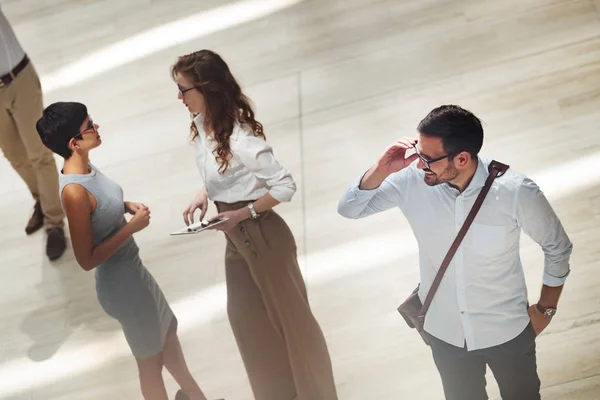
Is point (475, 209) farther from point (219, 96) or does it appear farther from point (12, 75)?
point (12, 75)

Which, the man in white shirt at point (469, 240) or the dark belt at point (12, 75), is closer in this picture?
the man in white shirt at point (469, 240)

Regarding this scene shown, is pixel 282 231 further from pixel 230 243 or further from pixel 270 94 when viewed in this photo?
pixel 270 94

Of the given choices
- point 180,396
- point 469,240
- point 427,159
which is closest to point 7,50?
point 180,396

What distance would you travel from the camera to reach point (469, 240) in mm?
2850

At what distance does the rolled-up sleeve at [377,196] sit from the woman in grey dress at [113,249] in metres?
0.82

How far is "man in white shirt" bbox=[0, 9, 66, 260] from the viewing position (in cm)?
445

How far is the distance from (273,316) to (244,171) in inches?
26.2

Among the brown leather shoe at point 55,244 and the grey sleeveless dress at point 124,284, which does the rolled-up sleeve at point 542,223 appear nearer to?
the grey sleeveless dress at point 124,284

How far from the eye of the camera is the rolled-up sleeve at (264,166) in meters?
3.28

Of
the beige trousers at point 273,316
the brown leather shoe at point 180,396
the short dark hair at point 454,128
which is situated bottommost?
the brown leather shoe at point 180,396

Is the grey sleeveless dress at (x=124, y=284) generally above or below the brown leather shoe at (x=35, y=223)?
above

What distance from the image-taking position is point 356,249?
172 inches


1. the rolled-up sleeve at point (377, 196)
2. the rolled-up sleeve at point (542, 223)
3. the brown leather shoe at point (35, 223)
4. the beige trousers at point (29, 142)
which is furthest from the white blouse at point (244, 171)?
the brown leather shoe at point (35, 223)

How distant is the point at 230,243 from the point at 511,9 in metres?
2.86
